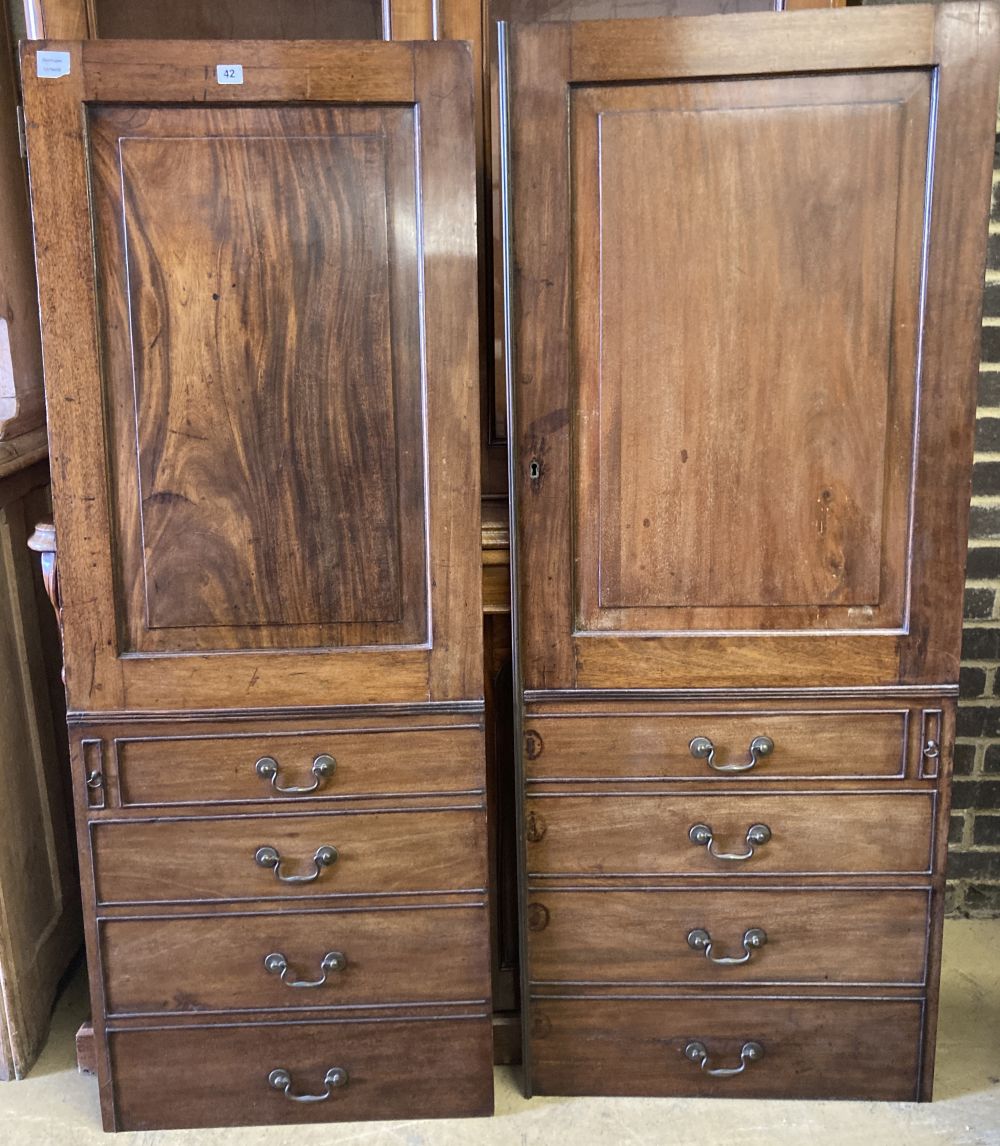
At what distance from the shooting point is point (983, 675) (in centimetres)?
240

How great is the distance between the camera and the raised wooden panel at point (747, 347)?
1.66 metres

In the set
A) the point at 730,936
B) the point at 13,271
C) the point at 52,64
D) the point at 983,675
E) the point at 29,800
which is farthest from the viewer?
the point at 983,675

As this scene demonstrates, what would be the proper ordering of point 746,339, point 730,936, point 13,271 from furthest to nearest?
point 13,271 → point 730,936 → point 746,339

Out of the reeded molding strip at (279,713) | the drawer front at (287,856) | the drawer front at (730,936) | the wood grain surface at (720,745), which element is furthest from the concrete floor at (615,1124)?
the reeded molding strip at (279,713)

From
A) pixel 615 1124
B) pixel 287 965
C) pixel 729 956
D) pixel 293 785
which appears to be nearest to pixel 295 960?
pixel 287 965

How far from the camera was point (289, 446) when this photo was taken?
1751 millimetres

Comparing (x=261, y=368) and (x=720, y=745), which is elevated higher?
(x=261, y=368)

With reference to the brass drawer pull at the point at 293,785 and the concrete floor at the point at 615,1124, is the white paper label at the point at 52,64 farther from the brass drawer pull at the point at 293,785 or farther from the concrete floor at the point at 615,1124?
the concrete floor at the point at 615,1124

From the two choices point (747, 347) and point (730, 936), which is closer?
point (747, 347)

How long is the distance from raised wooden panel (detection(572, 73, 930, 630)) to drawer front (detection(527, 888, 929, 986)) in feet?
1.60

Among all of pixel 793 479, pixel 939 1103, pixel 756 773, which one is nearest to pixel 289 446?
pixel 793 479

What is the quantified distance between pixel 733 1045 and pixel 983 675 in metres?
0.97

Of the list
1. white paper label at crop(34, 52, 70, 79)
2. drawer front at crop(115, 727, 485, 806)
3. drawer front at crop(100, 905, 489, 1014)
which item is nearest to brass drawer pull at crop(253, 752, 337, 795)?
drawer front at crop(115, 727, 485, 806)

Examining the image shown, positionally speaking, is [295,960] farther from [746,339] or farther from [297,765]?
[746,339]
